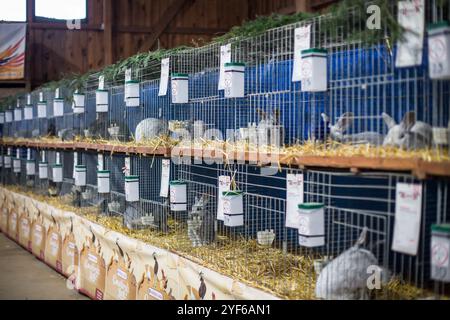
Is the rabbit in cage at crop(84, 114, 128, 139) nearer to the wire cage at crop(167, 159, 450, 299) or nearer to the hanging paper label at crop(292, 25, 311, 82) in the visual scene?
the wire cage at crop(167, 159, 450, 299)

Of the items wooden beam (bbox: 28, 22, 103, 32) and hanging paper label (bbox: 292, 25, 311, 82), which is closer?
hanging paper label (bbox: 292, 25, 311, 82)

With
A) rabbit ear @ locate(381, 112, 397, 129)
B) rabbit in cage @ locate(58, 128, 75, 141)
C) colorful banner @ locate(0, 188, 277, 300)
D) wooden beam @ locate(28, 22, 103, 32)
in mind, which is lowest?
colorful banner @ locate(0, 188, 277, 300)

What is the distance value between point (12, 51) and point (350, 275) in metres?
10.8

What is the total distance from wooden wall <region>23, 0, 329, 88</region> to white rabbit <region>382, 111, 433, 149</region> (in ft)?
32.4

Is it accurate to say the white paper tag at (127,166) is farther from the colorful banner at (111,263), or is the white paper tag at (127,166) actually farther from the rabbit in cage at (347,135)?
the rabbit in cage at (347,135)

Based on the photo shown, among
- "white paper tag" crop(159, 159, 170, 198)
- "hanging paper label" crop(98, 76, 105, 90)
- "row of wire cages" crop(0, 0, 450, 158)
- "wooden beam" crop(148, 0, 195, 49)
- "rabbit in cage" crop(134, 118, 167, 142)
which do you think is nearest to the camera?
"row of wire cages" crop(0, 0, 450, 158)

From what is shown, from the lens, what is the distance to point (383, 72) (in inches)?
116

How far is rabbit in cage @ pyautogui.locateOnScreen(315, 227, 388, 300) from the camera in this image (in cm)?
298

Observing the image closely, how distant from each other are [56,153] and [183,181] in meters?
3.87

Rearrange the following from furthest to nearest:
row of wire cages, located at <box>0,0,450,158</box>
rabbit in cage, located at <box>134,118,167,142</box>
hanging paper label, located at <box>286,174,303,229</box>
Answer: rabbit in cage, located at <box>134,118,167,142</box>, hanging paper label, located at <box>286,174,303,229</box>, row of wire cages, located at <box>0,0,450,158</box>

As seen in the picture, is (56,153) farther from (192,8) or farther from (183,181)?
(192,8)

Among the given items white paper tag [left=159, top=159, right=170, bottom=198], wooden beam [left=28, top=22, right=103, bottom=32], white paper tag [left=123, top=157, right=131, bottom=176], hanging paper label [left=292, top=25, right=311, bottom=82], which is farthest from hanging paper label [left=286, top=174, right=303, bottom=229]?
wooden beam [left=28, top=22, right=103, bottom=32]

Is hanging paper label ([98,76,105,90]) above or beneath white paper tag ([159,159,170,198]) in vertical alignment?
above

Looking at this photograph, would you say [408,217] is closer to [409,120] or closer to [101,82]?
[409,120]
